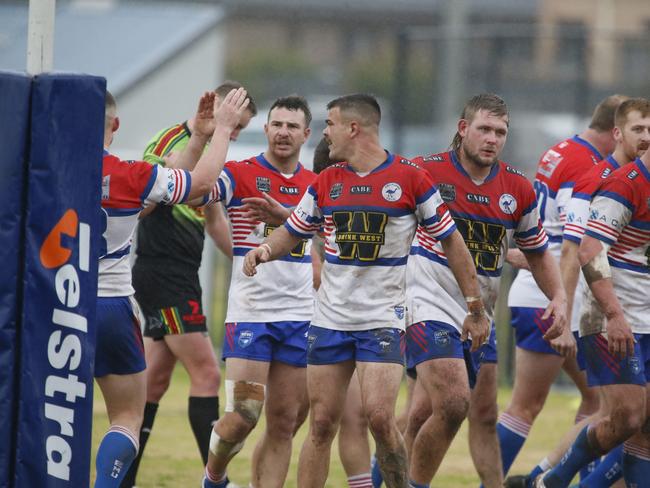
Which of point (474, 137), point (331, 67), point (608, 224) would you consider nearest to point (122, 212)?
point (474, 137)

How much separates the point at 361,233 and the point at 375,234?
2.9 inches

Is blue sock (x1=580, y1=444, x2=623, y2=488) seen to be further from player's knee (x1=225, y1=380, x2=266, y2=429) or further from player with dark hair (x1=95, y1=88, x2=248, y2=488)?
player with dark hair (x1=95, y1=88, x2=248, y2=488)

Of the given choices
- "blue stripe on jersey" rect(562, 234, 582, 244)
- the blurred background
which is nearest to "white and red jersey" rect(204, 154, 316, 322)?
"blue stripe on jersey" rect(562, 234, 582, 244)

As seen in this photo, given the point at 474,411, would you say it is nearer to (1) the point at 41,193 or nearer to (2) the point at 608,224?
(2) the point at 608,224

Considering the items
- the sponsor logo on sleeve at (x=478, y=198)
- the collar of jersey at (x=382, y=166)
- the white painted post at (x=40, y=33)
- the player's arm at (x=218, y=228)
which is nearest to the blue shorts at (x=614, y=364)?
the sponsor logo on sleeve at (x=478, y=198)

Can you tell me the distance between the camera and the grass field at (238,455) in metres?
8.96

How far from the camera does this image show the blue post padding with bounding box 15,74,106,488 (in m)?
5.44

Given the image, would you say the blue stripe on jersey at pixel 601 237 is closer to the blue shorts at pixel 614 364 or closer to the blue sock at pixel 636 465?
the blue shorts at pixel 614 364

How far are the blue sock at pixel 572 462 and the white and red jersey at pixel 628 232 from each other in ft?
2.42

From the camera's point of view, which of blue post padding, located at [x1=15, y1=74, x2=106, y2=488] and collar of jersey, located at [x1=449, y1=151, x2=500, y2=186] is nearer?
blue post padding, located at [x1=15, y1=74, x2=106, y2=488]

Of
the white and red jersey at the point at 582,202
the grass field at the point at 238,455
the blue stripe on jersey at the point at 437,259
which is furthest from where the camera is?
the grass field at the point at 238,455

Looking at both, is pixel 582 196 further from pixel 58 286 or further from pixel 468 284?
pixel 58 286

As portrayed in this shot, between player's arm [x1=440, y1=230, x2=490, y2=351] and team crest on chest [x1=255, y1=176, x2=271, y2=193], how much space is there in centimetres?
127

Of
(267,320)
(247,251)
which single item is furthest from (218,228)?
(267,320)
